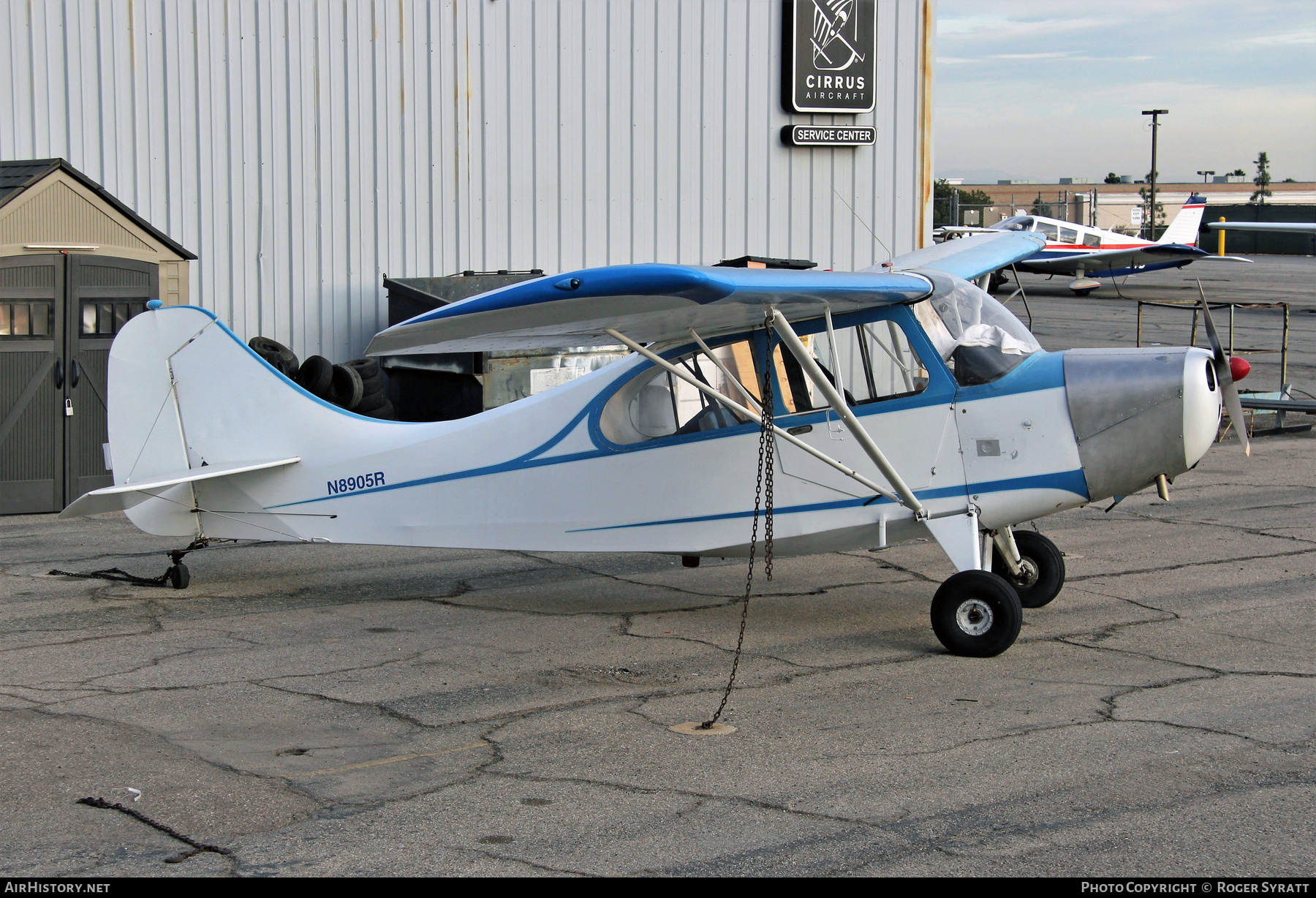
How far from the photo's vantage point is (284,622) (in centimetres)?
802

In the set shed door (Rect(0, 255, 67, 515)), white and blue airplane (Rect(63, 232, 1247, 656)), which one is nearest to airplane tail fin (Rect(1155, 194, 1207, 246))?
white and blue airplane (Rect(63, 232, 1247, 656))

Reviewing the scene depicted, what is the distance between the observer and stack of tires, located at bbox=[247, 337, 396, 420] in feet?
43.6

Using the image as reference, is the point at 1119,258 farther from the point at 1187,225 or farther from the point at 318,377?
the point at 318,377

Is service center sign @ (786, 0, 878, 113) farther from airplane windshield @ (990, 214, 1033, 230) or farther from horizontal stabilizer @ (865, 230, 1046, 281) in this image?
airplane windshield @ (990, 214, 1033, 230)

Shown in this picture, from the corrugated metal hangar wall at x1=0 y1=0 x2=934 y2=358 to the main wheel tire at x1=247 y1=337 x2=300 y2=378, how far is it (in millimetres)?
911

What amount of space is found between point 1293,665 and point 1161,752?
74.4 inches

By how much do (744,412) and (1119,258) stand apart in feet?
101

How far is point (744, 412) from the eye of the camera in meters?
7.32

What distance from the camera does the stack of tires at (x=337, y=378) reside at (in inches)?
523

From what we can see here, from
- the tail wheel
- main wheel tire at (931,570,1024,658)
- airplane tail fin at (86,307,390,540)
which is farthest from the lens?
the tail wheel

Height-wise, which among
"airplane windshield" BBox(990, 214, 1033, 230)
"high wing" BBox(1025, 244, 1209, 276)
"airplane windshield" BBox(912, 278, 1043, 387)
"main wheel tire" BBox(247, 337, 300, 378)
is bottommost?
"main wheel tire" BBox(247, 337, 300, 378)

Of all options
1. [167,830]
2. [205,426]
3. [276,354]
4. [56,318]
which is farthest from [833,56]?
[167,830]

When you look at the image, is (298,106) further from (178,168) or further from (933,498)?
(933,498)

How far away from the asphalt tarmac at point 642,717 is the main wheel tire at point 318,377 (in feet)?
10.1
